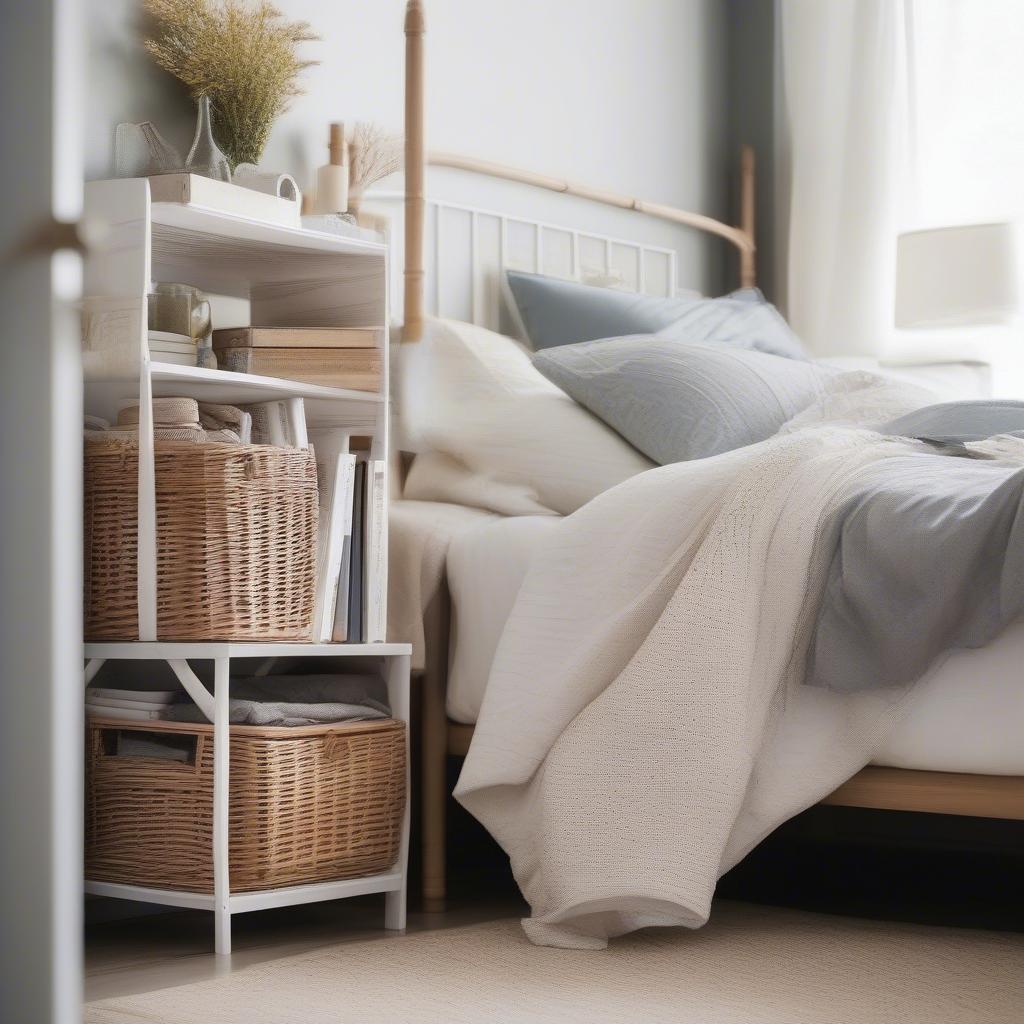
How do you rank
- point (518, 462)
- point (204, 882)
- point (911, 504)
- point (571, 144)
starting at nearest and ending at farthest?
point (911, 504), point (204, 882), point (518, 462), point (571, 144)

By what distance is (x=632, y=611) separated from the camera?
1836 millimetres

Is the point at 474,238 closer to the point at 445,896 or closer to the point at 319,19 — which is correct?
the point at 319,19

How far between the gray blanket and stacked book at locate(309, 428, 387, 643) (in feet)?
2.13

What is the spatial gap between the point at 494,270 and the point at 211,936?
1.60 m

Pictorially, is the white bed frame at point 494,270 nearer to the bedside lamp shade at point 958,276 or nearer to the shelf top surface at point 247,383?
the shelf top surface at point 247,383

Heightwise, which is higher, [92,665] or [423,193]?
[423,193]

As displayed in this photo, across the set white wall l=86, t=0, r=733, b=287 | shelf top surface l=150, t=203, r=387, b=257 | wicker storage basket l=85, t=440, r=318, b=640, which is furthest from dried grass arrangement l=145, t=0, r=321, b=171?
wicker storage basket l=85, t=440, r=318, b=640

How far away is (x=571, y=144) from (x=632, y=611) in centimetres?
184

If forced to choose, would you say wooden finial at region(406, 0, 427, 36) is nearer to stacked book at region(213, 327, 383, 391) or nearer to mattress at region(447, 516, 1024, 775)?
stacked book at region(213, 327, 383, 391)

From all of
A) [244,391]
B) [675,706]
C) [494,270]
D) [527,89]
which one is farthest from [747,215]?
[675,706]

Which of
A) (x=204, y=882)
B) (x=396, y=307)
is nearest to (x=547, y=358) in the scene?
(x=396, y=307)

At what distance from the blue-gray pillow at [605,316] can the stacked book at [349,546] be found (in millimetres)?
850

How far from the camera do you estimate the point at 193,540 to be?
5.97 feet

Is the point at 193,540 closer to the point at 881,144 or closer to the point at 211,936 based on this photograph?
the point at 211,936
